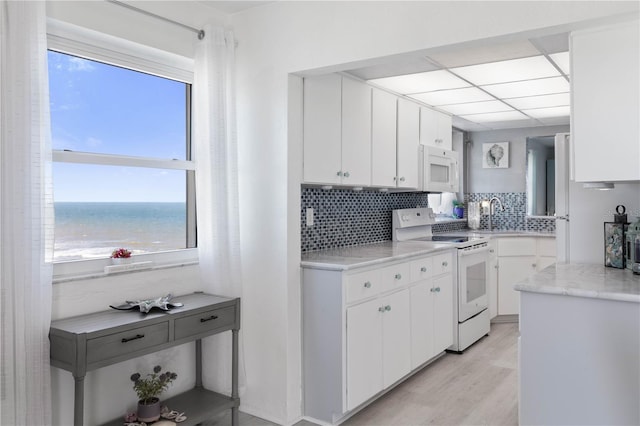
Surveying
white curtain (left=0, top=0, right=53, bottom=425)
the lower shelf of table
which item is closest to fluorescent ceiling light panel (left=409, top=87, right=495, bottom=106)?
the lower shelf of table

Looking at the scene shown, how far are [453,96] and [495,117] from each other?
127 centimetres

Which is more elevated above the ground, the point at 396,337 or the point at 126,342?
the point at 126,342

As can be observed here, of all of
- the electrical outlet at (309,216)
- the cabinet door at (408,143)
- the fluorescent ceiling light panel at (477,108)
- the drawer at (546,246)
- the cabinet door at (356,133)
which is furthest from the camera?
the drawer at (546,246)

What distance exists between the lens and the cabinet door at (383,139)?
3723mm

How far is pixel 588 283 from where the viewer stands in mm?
2285

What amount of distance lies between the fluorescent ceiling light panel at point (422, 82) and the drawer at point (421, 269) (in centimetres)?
127

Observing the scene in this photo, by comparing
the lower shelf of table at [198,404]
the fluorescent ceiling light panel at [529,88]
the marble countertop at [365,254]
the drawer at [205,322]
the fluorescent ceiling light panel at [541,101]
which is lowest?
the lower shelf of table at [198,404]

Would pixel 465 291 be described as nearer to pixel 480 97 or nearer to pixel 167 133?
pixel 480 97

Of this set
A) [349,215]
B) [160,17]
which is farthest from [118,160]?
[349,215]

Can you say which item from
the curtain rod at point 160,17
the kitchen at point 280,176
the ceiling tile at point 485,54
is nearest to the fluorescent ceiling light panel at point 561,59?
the ceiling tile at point 485,54

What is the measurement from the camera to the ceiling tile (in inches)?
112

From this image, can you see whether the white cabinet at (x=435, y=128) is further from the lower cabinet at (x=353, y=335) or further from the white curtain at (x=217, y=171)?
the white curtain at (x=217, y=171)

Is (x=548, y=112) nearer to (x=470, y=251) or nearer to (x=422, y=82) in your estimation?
(x=470, y=251)

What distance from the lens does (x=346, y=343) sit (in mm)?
2859
